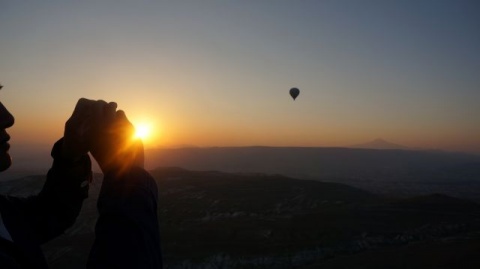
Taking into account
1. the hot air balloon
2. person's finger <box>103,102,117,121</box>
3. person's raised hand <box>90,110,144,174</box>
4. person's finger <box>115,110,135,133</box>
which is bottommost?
person's raised hand <box>90,110,144,174</box>

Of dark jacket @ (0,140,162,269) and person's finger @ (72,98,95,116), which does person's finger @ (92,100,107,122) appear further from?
dark jacket @ (0,140,162,269)

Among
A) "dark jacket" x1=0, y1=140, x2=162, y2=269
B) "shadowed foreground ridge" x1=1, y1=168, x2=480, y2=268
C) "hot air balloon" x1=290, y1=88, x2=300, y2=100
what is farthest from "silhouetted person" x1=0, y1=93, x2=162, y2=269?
"hot air balloon" x1=290, y1=88, x2=300, y2=100

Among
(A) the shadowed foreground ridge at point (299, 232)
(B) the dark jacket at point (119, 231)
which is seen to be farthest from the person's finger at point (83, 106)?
(A) the shadowed foreground ridge at point (299, 232)

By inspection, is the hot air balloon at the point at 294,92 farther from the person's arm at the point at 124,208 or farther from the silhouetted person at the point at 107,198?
the person's arm at the point at 124,208

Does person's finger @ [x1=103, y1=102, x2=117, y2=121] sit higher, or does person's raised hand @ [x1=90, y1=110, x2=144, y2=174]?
person's finger @ [x1=103, y1=102, x2=117, y2=121]

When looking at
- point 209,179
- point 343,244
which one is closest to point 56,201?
point 343,244

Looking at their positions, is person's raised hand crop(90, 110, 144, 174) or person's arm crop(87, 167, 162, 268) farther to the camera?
person's raised hand crop(90, 110, 144, 174)

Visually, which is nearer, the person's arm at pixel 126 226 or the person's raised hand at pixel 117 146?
the person's arm at pixel 126 226
